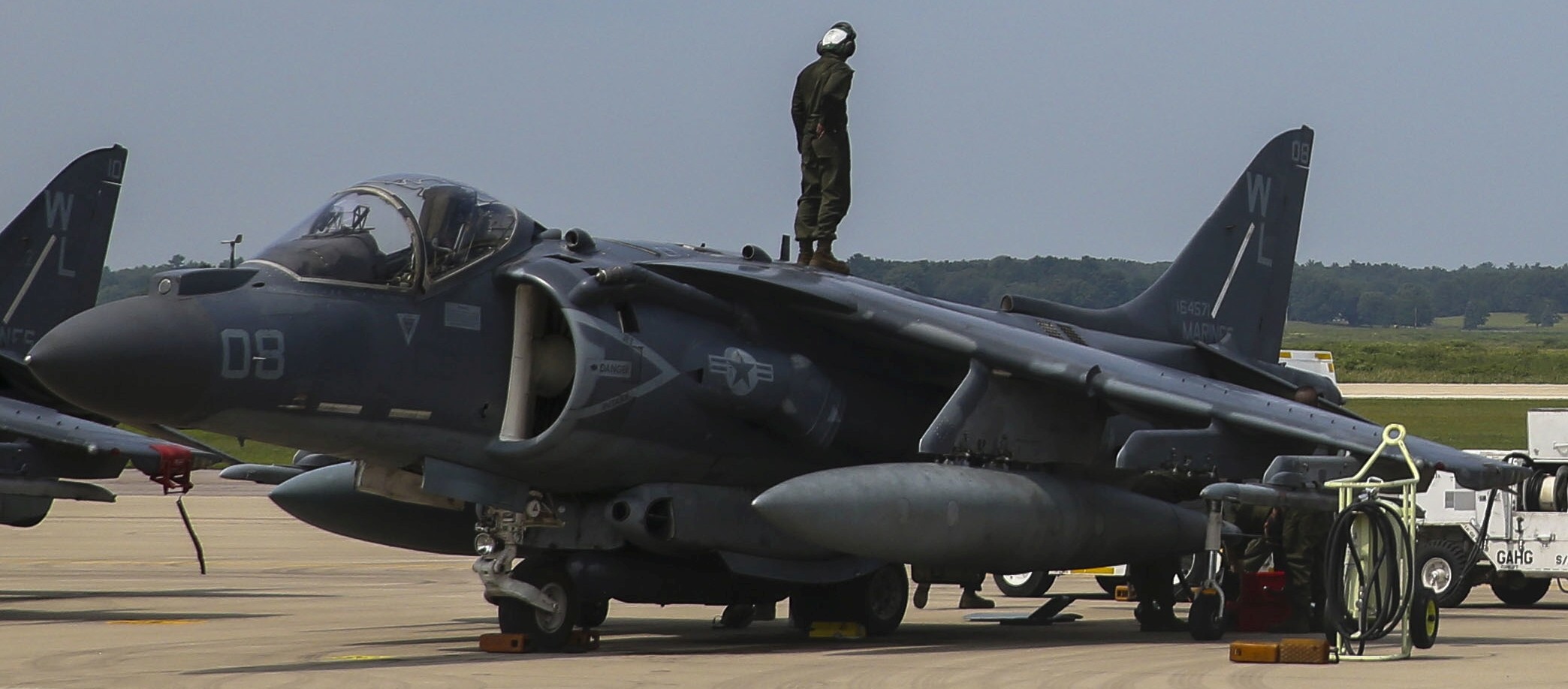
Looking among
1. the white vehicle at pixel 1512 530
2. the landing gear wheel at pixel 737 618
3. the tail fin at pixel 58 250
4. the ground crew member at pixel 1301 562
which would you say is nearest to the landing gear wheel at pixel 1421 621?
the ground crew member at pixel 1301 562

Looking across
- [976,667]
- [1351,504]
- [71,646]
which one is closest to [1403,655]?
[1351,504]

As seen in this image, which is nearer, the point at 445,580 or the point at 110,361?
the point at 110,361

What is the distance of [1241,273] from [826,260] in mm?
4355

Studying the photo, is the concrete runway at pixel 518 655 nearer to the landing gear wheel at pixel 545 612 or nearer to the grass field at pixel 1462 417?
the landing gear wheel at pixel 545 612

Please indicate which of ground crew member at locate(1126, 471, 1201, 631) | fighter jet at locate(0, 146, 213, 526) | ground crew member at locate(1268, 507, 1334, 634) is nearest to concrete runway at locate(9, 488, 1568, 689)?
ground crew member at locate(1126, 471, 1201, 631)

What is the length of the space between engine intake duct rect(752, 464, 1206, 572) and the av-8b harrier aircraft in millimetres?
20

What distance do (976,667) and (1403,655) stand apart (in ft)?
8.61

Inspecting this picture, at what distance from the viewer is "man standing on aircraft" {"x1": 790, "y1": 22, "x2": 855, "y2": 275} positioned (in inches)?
594

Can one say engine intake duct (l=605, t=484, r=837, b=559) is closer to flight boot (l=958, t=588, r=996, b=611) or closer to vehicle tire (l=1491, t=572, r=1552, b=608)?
flight boot (l=958, t=588, r=996, b=611)

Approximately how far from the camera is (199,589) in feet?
67.4

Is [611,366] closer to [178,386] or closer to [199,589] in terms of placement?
[178,386]

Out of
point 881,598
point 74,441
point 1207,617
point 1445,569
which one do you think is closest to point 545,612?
point 881,598

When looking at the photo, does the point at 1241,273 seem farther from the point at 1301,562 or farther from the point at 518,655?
the point at 518,655

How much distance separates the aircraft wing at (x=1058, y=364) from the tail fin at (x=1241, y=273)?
302 centimetres
